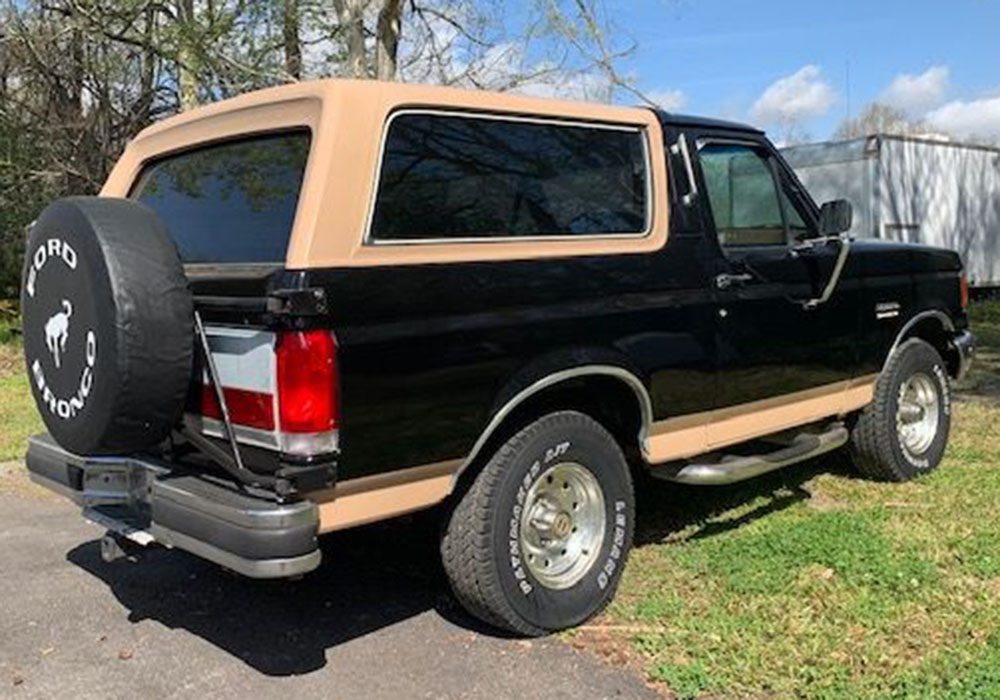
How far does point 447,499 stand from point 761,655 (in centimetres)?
130

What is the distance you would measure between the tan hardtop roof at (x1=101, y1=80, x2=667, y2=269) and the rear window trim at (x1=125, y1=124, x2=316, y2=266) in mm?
15

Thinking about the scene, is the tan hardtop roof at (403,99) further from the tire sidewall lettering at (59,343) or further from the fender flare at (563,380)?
the fender flare at (563,380)

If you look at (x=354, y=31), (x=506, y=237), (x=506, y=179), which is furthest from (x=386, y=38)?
(x=506, y=237)

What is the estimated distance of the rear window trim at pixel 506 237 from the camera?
3.47 metres

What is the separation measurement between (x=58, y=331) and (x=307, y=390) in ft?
3.52

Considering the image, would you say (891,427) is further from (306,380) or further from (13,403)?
(13,403)

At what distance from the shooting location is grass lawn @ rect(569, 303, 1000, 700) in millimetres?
3604

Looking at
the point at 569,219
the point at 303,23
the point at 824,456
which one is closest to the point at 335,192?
the point at 569,219

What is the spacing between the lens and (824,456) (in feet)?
22.2

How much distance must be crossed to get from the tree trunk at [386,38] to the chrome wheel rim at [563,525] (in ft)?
27.9

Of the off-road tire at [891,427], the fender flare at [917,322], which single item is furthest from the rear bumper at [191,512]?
the fender flare at [917,322]

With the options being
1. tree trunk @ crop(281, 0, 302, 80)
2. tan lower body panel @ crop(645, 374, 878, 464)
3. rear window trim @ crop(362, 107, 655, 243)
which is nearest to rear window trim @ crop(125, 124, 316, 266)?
rear window trim @ crop(362, 107, 655, 243)

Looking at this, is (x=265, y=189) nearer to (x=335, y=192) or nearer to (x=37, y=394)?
(x=335, y=192)

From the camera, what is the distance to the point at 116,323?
3277 millimetres
